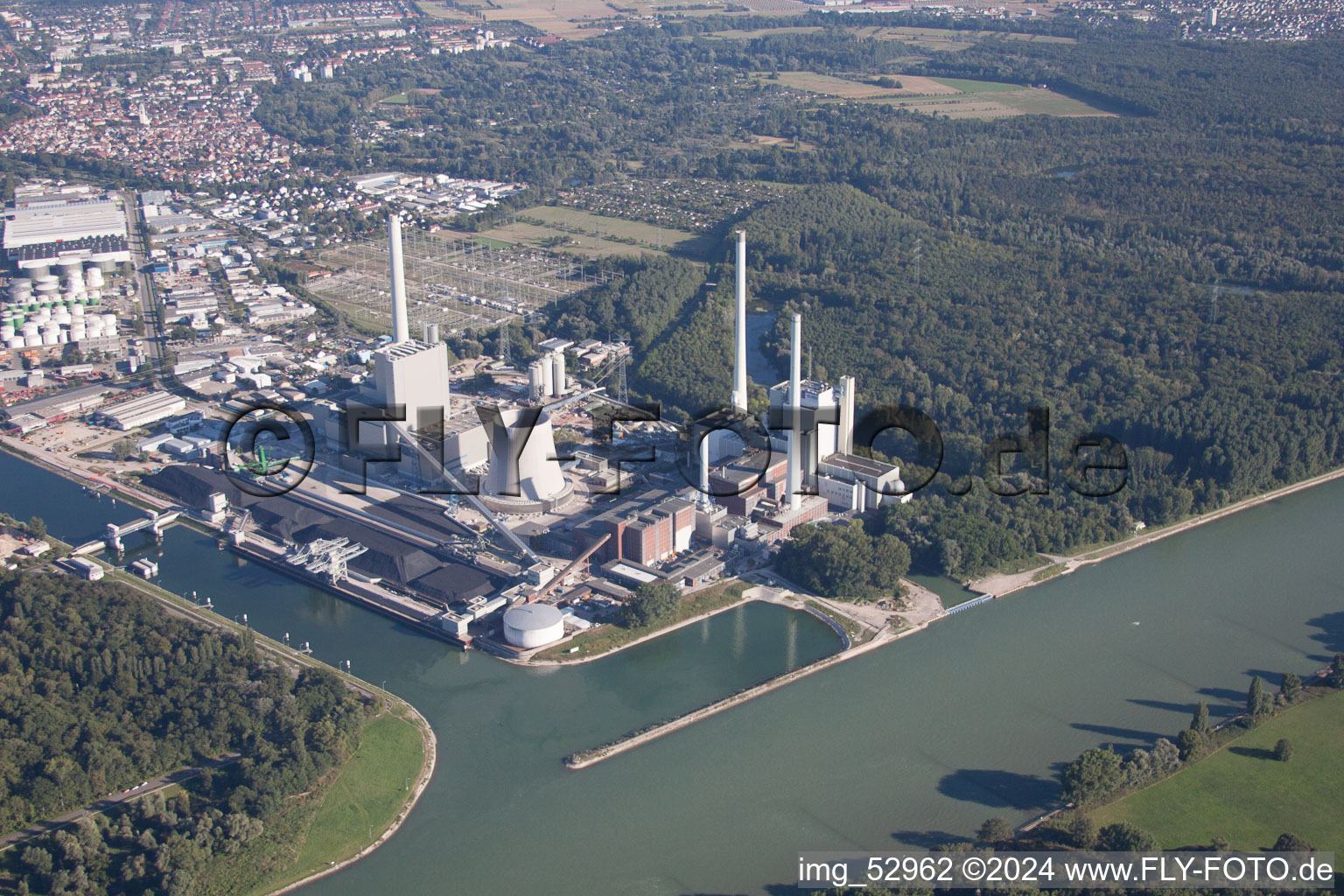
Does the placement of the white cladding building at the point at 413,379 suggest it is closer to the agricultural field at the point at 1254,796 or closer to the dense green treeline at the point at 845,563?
the dense green treeline at the point at 845,563

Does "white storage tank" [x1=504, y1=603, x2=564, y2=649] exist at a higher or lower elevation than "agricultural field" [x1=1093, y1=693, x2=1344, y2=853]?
higher

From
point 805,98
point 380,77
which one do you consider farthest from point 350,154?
point 805,98

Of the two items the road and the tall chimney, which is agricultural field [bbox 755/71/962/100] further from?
the road

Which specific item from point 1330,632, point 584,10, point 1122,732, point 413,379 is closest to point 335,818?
point 1122,732

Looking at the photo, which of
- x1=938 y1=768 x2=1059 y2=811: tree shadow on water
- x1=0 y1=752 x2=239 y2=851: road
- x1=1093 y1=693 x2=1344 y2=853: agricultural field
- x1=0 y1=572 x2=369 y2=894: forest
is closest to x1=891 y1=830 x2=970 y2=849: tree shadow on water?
x1=938 y1=768 x2=1059 y2=811: tree shadow on water

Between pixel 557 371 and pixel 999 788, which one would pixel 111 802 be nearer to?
pixel 999 788

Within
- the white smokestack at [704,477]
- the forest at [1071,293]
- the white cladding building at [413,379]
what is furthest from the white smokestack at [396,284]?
the white smokestack at [704,477]
